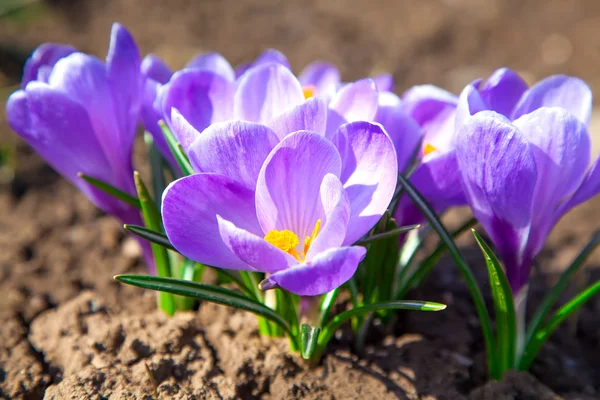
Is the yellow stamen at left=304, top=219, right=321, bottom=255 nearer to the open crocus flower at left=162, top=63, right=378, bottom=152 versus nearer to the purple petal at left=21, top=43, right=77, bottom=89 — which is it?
the open crocus flower at left=162, top=63, right=378, bottom=152

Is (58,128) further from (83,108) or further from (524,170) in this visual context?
(524,170)

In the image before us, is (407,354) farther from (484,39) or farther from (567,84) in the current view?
(484,39)

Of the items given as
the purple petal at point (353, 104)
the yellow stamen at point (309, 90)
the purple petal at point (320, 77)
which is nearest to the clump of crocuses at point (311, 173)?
the purple petal at point (353, 104)

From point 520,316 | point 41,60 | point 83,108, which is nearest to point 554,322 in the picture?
point 520,316

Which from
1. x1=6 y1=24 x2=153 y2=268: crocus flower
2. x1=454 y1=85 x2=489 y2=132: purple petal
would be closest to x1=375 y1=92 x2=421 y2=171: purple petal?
x1=454 y1=85 x2=489 y2=132: purple petal

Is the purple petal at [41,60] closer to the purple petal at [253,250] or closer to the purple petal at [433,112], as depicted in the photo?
the purple petal at [253,250]

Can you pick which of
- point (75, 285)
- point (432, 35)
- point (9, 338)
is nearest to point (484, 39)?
point (432, 35)

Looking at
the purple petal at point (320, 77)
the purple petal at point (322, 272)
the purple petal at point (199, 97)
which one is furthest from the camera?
the purple petal at point (320, 77)
